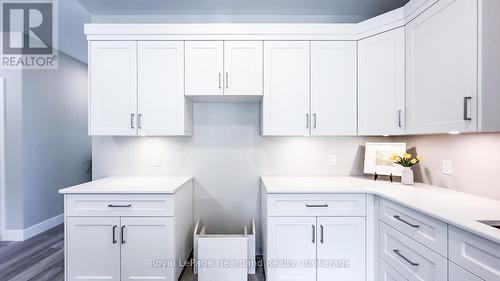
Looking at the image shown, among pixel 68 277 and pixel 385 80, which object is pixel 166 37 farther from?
pixel 68 277

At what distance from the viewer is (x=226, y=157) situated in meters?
2.65

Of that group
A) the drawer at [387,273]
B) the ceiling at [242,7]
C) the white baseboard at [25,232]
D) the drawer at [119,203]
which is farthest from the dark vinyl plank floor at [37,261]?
the ceiling at [242,7]

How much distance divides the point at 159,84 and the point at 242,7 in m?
1.23

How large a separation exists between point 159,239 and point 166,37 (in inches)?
72.6

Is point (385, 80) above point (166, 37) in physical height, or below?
below

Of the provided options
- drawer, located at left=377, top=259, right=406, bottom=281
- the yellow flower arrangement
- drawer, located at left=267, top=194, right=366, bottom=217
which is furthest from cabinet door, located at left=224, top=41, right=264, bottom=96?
drawer, located at left=377, top=259, right=406, bottom=281

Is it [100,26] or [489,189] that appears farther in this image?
[100,26]

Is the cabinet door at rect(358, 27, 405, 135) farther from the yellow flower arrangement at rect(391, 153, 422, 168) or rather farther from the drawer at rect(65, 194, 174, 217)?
the drawer at rect(65, 194, 174, 217)

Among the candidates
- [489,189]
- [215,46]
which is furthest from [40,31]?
[489,189]

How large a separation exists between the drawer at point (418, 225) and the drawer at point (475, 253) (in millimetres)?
53

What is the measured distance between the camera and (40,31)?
3.14 m

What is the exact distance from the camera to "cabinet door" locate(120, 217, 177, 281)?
6.41 feet

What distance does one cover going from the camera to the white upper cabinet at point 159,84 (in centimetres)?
225

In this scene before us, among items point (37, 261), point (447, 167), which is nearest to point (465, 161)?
point (447, 167)
